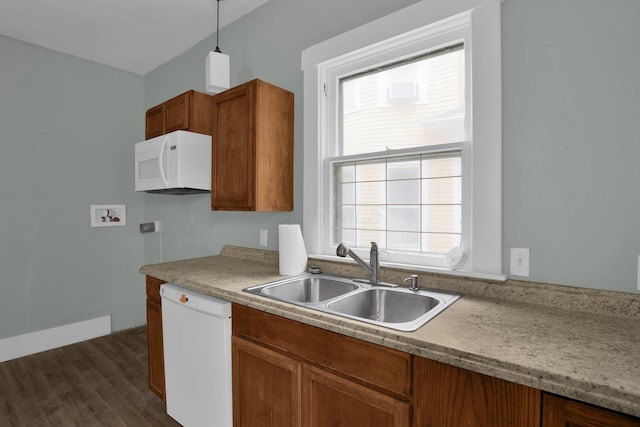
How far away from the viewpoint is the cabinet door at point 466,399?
2.72ft

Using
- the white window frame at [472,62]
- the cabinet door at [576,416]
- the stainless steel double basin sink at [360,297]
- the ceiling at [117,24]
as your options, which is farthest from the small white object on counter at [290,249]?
the ceiling at [117,24]

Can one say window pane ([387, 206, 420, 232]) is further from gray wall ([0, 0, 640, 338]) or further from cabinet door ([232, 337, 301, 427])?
cabinet door ([232, 337, 301, 427])

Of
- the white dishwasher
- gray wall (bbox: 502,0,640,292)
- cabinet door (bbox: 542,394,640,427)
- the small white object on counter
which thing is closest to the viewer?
cabinet door (bbox: 542,394,640,427)

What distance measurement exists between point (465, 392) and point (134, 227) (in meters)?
3.54

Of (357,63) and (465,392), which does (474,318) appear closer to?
(465,392)

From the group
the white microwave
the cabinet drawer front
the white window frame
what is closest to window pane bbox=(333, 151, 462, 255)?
the white window frame

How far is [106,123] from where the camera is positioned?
3.30 meters

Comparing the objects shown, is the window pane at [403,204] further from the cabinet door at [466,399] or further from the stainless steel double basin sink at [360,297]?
the cabinet door at [466,399]

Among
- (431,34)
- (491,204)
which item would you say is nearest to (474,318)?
(491,204)

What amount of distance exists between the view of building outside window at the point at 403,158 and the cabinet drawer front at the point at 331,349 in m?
0.79

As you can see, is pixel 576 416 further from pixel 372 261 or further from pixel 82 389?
pixel 82 389

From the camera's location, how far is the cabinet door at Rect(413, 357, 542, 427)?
2.72 feet

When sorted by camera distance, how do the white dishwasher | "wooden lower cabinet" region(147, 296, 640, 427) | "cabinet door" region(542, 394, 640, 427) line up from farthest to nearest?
the white dishwasher < "wooden lower cabinet" region(147, 296, 640, 427) < "cabinet door" region(542, 394, 640, 427)

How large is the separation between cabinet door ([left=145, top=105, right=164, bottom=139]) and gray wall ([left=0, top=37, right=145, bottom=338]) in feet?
2.63
